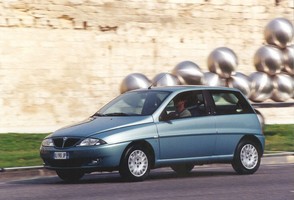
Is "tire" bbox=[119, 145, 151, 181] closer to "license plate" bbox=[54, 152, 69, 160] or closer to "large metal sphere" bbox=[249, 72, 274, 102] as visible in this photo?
"license plate" bbox=[54, 152, 69, 160]

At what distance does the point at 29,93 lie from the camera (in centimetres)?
2472

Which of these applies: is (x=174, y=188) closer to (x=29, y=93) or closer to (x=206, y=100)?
(x=206, y=100)

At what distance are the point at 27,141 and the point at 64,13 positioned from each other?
5671 millimetres

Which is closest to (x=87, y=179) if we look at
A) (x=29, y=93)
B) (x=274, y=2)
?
(x=29, y=93)

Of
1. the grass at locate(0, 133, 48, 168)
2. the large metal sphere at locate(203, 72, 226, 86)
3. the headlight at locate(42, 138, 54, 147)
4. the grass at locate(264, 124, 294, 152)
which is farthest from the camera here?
the large metal sphere at locate(203, 72, 226, 86)

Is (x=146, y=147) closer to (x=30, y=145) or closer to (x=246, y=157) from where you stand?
(x=246, y=157)

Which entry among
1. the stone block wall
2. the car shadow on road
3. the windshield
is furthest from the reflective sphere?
the windshield

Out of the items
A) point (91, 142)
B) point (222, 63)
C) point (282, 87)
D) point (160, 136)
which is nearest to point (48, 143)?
point (91, 142)

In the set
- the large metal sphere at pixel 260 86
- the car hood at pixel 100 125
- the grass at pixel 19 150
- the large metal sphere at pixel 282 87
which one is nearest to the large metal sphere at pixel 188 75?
the large metal sphere at pixel 260 86

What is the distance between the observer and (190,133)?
14086mm

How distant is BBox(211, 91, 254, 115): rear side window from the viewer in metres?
14.8

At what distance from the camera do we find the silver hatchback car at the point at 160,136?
13234 millimetres

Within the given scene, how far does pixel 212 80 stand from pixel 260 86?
1506 mm

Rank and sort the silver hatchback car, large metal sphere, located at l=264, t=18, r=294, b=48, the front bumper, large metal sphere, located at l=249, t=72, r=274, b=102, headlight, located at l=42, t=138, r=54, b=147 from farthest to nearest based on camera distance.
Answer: large metal sphere, located at l=264, t=18, r=294, b=48 < large metal sphere, located at l=249, t=72, r=274, b=102 < headlight, located at l=42, t=138, r=54, b=147 < the silver hatchback car < the front bumper
